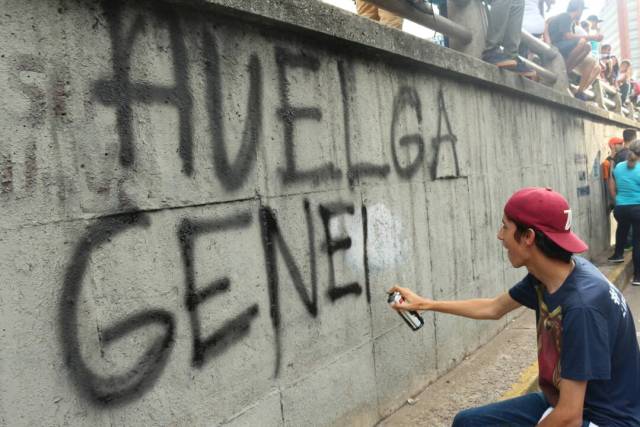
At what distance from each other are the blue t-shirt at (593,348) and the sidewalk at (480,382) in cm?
156

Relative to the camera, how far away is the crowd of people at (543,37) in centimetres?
578

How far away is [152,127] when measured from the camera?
2.14 meters

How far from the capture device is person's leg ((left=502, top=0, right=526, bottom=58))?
5898 mm

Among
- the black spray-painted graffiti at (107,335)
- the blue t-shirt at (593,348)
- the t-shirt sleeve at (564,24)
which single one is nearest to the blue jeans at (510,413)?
the blue t-shirt at (593,348)

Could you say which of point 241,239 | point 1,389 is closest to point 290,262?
point 241,239

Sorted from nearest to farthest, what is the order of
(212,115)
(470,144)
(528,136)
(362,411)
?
1. (212,115)
2. (362,411)
3. (470,144)
4. (528,136)

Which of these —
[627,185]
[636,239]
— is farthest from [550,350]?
[627,185]

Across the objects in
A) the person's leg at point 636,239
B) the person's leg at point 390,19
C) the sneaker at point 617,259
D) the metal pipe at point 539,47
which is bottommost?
the sneaker at point 617,259

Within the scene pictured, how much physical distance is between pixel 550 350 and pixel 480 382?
2132 millimetres

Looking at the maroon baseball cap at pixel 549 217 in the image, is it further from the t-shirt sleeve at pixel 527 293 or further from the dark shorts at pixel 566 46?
the dark shorts at pixel 566 46

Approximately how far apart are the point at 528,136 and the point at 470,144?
1974mm

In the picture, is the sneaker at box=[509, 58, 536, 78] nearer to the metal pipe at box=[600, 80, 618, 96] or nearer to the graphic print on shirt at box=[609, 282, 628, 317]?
the graphic print on shirt at box=[609, 282, 628, 317]

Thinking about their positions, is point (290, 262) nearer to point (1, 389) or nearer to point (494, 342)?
Answer: point (1, 389)

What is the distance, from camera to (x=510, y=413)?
225 centimetres
